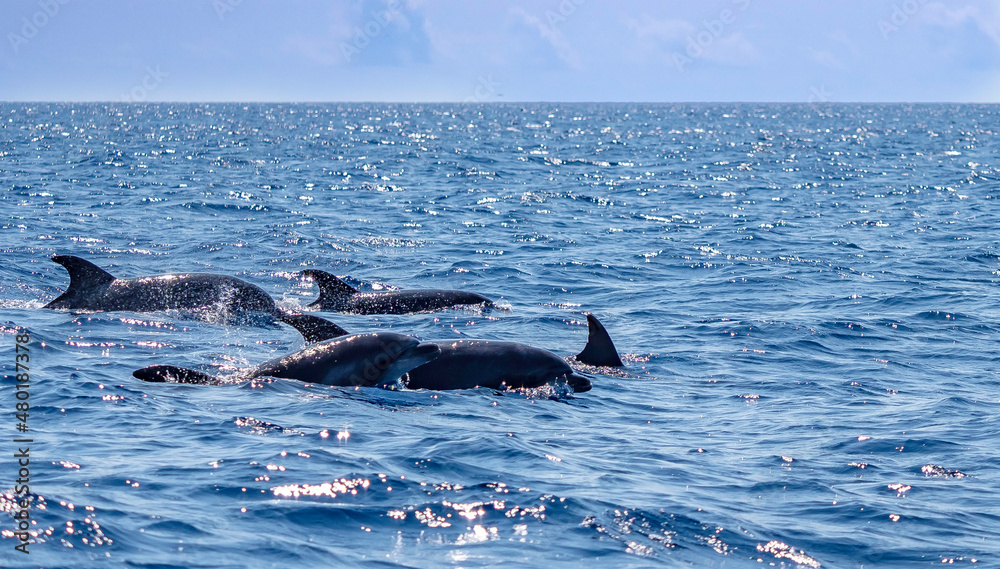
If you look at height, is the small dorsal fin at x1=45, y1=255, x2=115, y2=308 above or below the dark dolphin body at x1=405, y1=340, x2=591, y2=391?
above

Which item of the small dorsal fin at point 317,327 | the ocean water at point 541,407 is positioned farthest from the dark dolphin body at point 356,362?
the small dorsal fin at point 317,327

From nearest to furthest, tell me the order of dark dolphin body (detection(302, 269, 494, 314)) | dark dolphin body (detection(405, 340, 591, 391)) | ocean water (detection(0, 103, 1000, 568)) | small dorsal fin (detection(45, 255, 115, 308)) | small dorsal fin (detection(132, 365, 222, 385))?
ocean water (detection(0, 103, 1000, 568))
small dorsal fin (detection(132, 365, 222, 385))
dark dolphin body (detection(405, 340, 591, 391))
small dorsal fin (detection(45, 255, 115, 308))
dark dolphin body (detection(302, 269, 494, 314))

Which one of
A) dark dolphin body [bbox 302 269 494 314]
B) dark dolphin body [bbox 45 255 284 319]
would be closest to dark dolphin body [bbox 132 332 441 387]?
dark dolphin body [bbox 45 255 284 319]

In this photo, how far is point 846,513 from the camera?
8523 millimetres

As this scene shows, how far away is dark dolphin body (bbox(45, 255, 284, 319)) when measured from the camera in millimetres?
16203

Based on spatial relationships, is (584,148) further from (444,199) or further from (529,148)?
(444,199)

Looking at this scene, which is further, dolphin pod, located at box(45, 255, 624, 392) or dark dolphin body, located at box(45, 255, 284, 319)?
dark dolphin body, located at box(45, 255, 284, 319)

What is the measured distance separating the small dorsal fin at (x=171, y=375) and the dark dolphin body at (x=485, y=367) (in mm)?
1164

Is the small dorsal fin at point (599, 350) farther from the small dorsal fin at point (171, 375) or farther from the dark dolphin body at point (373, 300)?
the small dorsal fin at point (171, 375)

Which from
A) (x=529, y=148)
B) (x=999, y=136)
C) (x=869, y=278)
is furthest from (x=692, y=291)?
(x=999, y=136)

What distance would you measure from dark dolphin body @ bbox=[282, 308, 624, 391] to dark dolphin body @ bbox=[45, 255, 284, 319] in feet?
13.8

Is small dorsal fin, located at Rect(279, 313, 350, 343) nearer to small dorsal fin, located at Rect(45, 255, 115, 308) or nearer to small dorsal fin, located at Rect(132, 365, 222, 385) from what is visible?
small dorsal fin, located at Rect(132, 365, 222, 385)

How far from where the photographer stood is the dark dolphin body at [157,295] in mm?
16203

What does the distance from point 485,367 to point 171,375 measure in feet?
11.1
